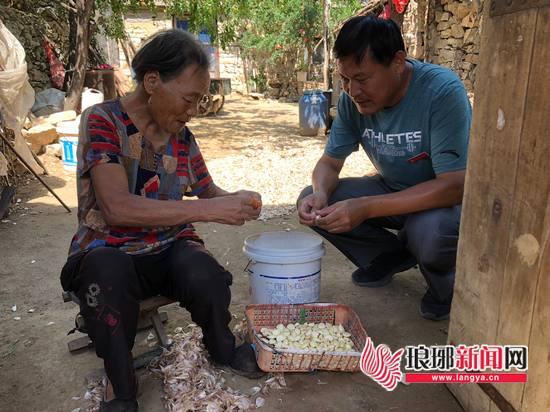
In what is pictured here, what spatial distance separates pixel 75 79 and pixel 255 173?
11.9 ft

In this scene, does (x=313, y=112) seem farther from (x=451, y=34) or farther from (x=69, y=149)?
(x=69, y=149)

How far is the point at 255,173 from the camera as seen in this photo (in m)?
6.18

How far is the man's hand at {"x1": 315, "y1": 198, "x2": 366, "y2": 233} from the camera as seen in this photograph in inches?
91.3

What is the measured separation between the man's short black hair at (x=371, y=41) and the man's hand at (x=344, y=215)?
68 cm

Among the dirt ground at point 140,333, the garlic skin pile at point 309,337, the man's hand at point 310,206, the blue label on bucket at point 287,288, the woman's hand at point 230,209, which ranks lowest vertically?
the dirt ground at point 140,333

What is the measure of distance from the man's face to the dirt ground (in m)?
1.16

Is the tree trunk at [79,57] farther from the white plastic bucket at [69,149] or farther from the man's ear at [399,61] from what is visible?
the man's ear at [399,61]

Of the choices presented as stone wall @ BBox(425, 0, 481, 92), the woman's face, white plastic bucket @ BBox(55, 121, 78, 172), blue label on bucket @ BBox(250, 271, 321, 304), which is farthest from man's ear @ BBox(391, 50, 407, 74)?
stone wall @ BBox(425, 0, 481, 92)

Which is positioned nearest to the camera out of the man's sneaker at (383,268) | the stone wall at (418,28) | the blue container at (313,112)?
the man's sneaker at (383,268)

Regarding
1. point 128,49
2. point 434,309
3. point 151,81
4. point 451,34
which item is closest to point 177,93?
point 151,81

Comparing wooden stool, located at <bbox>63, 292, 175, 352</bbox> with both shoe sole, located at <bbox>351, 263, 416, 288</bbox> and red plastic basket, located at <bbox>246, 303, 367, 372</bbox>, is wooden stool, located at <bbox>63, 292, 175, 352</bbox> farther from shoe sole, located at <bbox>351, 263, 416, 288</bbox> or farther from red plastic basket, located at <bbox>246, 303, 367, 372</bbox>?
shoe sole, located at <bbox>351, 263, 416, 288</bbox>

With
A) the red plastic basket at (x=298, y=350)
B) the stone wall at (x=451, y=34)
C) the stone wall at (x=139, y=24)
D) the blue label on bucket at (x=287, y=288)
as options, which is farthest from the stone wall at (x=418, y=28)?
the stone wall at (x=139, y=24)

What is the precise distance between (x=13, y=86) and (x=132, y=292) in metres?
4.74
